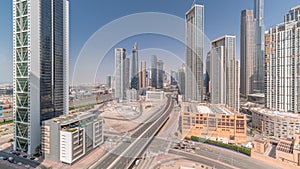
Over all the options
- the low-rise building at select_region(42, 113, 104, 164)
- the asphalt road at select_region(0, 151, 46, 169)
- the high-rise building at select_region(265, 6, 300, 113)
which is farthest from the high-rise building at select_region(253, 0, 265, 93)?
the asphalt road at select_region(0, 151, 46, 169)

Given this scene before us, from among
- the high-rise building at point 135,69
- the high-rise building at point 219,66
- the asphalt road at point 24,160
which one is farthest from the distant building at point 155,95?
the asphalt road at point 24,160

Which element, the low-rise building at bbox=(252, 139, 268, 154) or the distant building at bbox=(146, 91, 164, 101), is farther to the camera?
the distant building at bbox=(146, 91, 164, 101)

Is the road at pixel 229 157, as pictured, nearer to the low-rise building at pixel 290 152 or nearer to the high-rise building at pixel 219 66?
the low-rise building at pixel 290 152

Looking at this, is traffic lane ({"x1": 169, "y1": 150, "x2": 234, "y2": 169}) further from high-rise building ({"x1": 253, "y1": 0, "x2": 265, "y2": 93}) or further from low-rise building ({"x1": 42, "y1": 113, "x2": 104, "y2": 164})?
high-rise building ({"x1": 253, "y1": 0, "x2": 265, "y2": 93})

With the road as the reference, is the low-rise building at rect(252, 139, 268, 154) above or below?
above

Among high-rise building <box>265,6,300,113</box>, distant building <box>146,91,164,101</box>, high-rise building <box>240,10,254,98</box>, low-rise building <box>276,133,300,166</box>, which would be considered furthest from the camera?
high-rise building <box>240,10,254,98</box>

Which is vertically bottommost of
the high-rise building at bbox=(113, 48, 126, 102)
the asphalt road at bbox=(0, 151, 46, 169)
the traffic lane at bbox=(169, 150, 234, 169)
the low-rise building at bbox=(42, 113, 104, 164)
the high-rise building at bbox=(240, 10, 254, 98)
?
the asphalt road at bbox=(0, 151, 46, 169)
